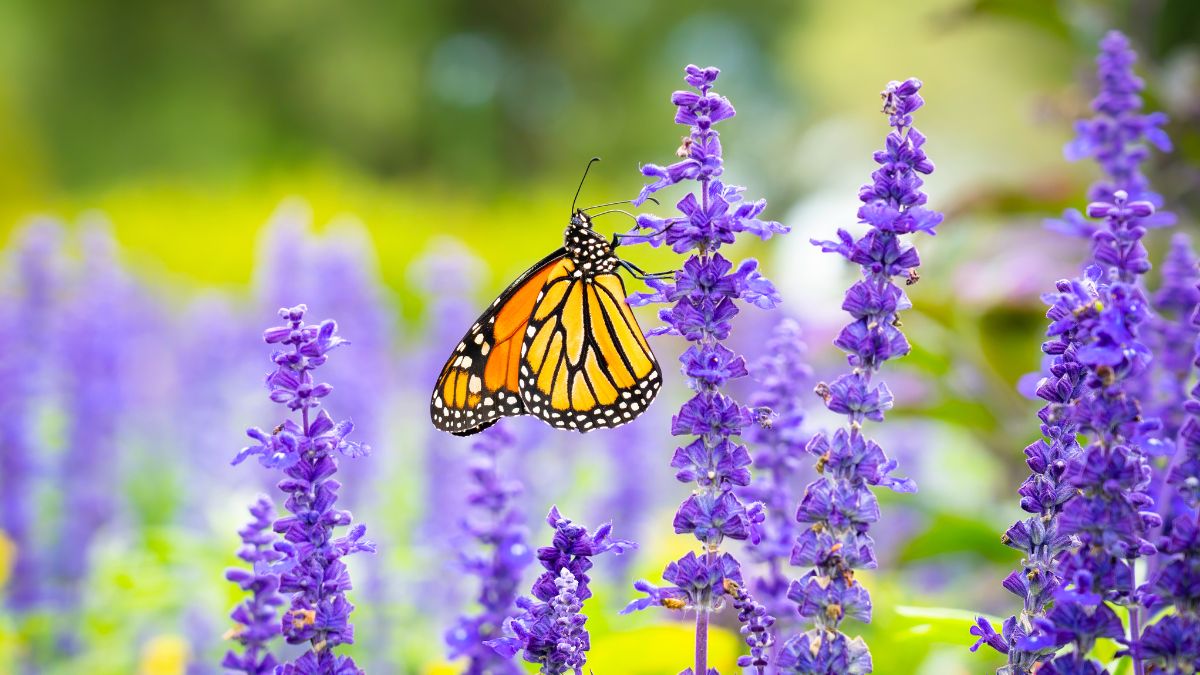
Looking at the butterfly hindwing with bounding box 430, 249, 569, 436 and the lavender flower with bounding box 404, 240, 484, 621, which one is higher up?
the lavender flower with bounding box 404, 240, 484, 621

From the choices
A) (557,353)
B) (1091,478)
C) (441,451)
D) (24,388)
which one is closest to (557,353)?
(557,353)

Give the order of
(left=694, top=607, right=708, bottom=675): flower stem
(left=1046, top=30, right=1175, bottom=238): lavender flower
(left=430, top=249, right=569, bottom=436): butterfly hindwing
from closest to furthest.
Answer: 1. (left=694, top=607, right=708, bottom=675): flower stem
2. (left=1046, top=30, right=1175, bottom=238): lavender flower
3. (left=430, top=249, right=569, bottom=436): butterfly hindwing

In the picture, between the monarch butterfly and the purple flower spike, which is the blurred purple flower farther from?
the purple flower spike

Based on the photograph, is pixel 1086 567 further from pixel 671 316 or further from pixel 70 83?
pixel 70 83

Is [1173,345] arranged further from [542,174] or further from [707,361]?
[542,174]

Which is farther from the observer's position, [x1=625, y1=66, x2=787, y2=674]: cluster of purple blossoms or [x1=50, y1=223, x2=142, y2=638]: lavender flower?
[x1=50, y1=223, x2=142, y2=638]: lavender flower

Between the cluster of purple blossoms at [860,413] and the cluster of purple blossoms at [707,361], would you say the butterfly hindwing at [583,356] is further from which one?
the cluster of purple blossoms at [860,413]

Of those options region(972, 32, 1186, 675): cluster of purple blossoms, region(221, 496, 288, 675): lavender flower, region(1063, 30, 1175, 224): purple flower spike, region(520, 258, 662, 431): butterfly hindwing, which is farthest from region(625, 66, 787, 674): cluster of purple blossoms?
region(1063, 30, 1175, 224): purple flower spike
